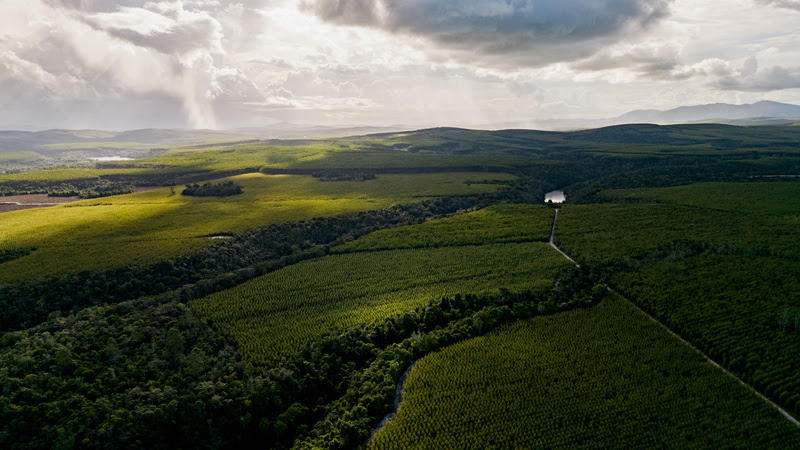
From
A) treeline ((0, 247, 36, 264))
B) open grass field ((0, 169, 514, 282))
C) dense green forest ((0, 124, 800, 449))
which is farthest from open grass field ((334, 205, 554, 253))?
treeline ((0, 247, 36, 264))

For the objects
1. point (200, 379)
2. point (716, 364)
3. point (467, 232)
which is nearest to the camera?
point (716, 364)

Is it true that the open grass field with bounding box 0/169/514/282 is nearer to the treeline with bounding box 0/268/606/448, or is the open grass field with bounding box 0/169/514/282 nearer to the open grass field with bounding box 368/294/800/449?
the treeline with bounding box 0/268/606/448

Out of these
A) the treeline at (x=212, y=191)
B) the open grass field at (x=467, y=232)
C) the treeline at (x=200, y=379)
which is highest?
the treeline at (x=212, y=191)

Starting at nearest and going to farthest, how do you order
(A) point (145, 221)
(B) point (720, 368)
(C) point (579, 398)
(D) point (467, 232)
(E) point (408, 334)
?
(C) point (579, 398) → (B) point (720, 368) → (E) point (408, 334) → (D) point (467, 232) → (A) point (145, 221)

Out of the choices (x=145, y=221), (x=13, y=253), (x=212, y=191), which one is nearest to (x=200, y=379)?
(x=13, y=253)

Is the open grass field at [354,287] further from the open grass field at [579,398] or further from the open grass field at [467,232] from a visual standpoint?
the open grass field at [579,398]

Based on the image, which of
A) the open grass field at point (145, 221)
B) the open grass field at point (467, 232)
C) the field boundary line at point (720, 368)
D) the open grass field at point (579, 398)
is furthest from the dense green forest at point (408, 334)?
the open grass field at point (145, 221)

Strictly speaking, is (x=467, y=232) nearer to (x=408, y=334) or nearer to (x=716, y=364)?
(x=408, y=334)
